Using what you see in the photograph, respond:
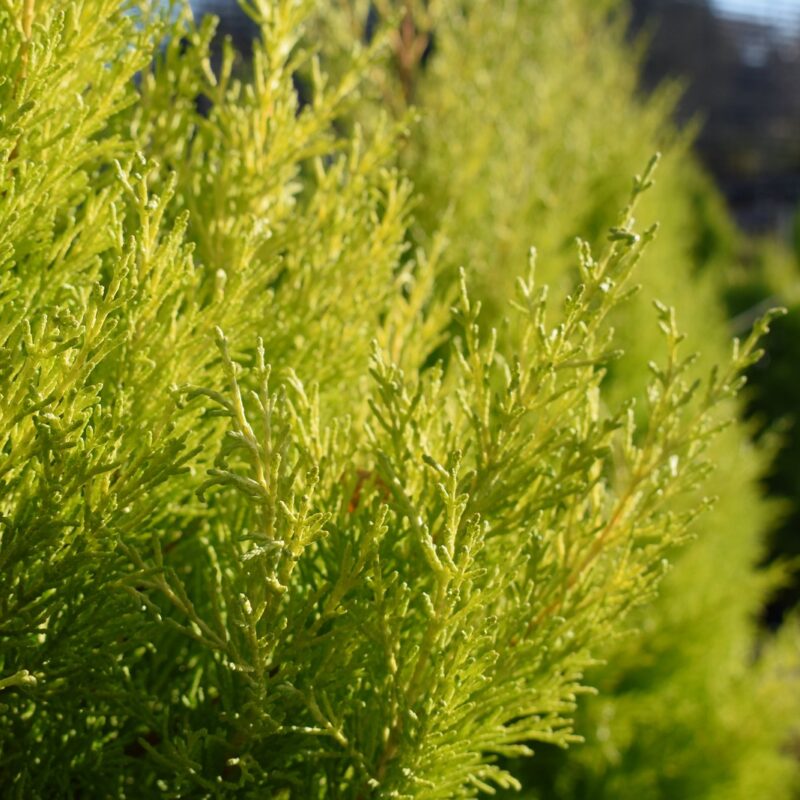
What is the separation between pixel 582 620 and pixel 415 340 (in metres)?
0.69

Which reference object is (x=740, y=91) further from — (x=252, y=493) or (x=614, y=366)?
(x=252, y=493)

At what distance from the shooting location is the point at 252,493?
1.30 metres

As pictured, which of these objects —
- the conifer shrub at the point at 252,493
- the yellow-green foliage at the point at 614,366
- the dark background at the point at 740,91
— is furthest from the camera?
the dark background at the point at 740,91

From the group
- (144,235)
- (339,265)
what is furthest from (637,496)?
(144,235)

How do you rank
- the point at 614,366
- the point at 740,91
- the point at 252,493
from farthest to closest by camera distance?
the point at 740,91 < the point at 614,366 < the point at 252,493

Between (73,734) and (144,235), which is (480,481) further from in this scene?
(73,734)

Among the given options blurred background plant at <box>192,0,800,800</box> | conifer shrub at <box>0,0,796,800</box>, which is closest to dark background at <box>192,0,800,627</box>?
blurred background plant at <box>192,0,800,800</box>

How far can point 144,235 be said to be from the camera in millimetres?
1402

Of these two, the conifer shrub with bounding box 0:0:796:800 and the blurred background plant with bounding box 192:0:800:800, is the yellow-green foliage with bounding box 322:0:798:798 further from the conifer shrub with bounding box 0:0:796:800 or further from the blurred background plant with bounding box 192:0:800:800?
the conifer shrub with bounding box 0:0:796:800

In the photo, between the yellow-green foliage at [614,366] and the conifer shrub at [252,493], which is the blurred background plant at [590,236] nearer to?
the yellow-green foliage at [614,366]

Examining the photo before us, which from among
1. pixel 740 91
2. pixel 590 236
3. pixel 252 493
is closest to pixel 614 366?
pixel 590 236

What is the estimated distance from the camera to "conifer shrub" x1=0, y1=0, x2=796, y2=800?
1.39 m

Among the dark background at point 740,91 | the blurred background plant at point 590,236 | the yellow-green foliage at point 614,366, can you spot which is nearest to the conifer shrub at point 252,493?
the blurred background plant at point 590,236

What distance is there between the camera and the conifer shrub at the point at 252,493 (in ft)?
4.56
